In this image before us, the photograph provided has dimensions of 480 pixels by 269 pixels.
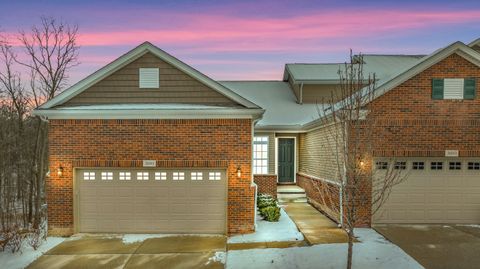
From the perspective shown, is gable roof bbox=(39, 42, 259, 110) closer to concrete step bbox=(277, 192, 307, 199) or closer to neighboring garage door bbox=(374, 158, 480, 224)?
neighboring garage door bbox=(374, 158, 480, 224)

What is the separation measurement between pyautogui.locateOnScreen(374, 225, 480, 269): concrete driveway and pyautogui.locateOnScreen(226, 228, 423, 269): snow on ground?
1.44 feet

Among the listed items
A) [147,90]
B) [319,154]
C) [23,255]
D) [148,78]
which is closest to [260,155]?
[319,154]

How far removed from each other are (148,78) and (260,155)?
24.6 feet

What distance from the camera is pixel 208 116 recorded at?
1135 cm

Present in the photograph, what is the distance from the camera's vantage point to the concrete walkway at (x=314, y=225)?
10273 millimetres

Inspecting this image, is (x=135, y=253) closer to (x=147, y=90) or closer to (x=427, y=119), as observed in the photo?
(x=147, y=90)

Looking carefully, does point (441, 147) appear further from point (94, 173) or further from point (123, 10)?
point (123, 10)

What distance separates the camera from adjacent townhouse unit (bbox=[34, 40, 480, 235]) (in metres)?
11.4

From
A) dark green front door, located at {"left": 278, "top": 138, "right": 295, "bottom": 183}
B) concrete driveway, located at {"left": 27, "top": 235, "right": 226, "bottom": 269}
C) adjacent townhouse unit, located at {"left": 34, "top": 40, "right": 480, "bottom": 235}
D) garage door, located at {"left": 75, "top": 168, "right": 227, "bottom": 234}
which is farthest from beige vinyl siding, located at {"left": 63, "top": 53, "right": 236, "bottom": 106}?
dark green front door, located at {"left": 278, "top": 138, "right": 295, "bottom": 183}

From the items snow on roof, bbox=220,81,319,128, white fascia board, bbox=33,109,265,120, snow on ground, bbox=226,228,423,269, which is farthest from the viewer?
snow on roof, bbox=220,81,319,128

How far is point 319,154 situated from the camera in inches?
595

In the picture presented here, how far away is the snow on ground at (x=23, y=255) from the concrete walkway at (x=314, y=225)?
25.5 ft

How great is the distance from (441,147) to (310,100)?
9.42 meters

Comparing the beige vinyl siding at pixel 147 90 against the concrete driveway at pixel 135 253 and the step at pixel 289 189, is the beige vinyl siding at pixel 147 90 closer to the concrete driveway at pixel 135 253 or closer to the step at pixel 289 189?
the concrete driveway at pixel 135 253
